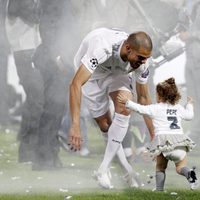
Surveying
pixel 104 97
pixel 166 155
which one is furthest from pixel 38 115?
pixel 166 155

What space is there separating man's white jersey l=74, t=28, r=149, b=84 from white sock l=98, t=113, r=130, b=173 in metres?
0.38

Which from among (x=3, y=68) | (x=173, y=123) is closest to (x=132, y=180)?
(x=173, y=123)

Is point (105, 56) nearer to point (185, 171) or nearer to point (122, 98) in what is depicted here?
point (122, 98)

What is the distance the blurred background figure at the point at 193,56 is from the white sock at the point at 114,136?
316 cm

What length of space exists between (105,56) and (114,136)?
0.89m

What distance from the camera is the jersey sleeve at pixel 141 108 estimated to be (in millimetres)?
8188

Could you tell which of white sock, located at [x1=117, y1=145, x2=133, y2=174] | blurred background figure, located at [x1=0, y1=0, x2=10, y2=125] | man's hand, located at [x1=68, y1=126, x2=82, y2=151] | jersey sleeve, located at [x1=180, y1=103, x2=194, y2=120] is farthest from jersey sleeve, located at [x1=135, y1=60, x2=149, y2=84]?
blurred background figure, located at [x1=0, y1=0, x2=10, y2=125]

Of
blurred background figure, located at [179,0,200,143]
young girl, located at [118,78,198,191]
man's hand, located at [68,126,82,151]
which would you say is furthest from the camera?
blurred background figure, located at [179,0,200,143]

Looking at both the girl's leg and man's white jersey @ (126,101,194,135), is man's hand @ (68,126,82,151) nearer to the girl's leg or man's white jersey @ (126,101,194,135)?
man's white jersey @ (126,101,194,135)

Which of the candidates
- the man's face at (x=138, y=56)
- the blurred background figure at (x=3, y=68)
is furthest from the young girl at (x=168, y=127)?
the blurred background figure at (x=3, y=68)

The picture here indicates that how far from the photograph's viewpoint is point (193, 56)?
11914 mm

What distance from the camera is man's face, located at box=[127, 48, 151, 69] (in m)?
8.02

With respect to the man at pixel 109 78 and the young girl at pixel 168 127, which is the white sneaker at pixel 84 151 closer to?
the man at pixel 109 78

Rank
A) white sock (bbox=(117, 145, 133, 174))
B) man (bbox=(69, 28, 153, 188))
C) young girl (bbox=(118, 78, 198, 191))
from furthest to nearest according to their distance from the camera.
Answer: white sock (bbox=(117, 145, 133, 174)), young girl (bbox=(118, 78, 198, 191)), man (bbox=(69, 28, 153, 188))
